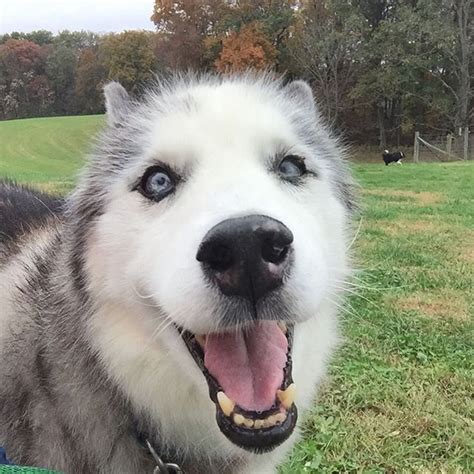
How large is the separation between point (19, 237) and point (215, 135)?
121 centimetres

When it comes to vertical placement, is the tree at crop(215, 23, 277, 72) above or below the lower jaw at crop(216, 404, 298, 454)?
below

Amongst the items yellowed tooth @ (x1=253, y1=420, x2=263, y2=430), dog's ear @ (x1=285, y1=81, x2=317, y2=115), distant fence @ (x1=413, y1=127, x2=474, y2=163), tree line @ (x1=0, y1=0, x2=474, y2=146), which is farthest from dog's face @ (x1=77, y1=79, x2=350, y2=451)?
distant fence @ (x1=413, y1=127, x2=474, y2=163)

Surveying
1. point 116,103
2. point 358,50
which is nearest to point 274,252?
point 116,103

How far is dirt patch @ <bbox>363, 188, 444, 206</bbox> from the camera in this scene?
1112cm

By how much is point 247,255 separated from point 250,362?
46cm

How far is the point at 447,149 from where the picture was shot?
90.7 feet

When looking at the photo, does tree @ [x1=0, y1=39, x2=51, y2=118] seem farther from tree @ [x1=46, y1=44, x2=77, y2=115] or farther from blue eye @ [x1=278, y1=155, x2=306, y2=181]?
blue eye @ [x1=278, y1=155, x2=306, y2=181]

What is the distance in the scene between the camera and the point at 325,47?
30.2 m

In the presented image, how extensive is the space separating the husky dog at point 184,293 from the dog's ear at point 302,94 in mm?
156

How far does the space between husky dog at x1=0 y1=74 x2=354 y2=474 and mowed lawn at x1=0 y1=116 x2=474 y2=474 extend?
44 cm

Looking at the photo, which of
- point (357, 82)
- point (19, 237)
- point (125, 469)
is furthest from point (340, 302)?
point (357, 82)

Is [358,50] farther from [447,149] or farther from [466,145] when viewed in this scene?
[466,145]

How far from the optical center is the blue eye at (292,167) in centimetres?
217

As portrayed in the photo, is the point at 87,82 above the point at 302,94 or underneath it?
underneath
